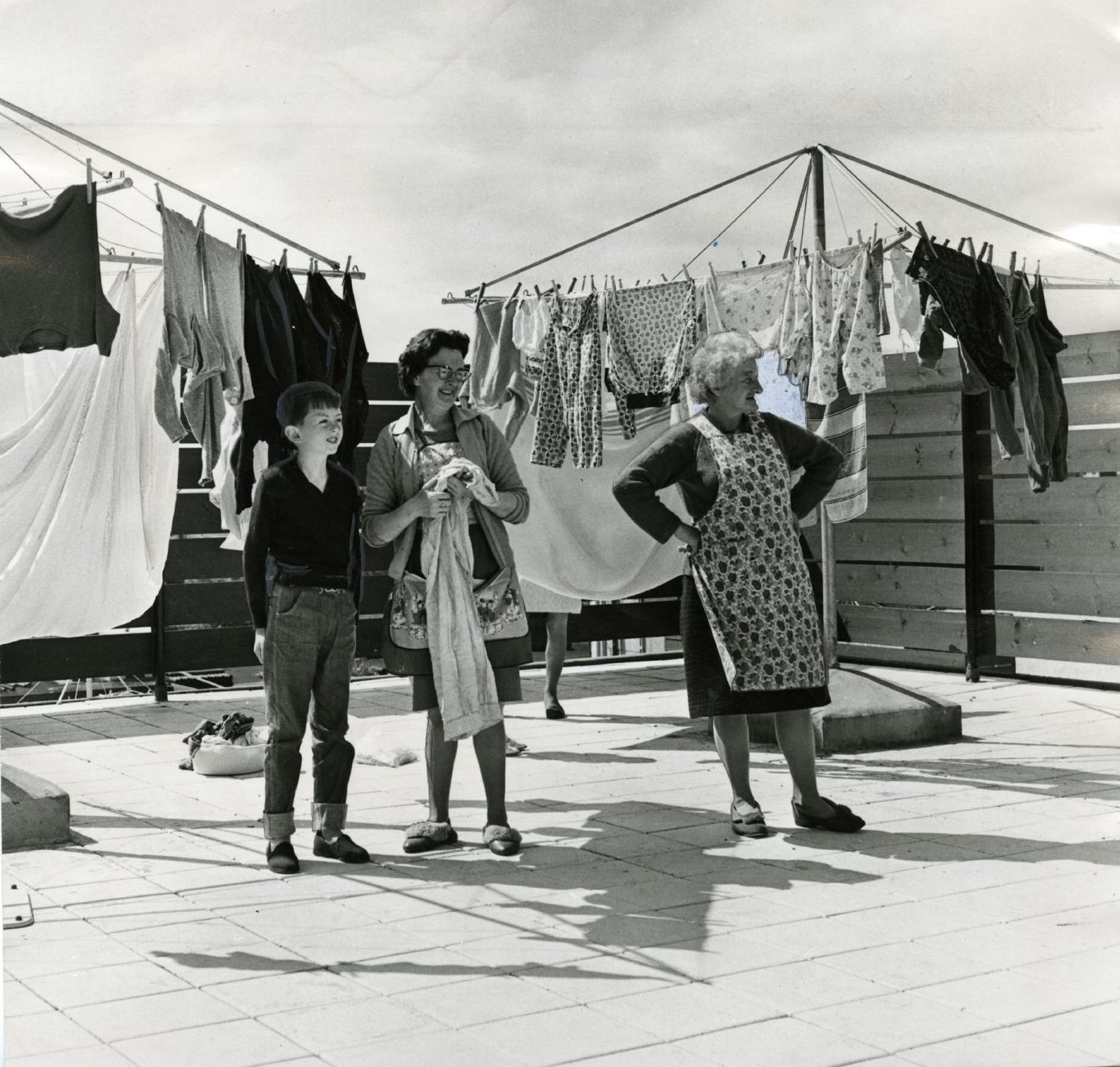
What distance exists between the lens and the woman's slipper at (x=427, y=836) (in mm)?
3746

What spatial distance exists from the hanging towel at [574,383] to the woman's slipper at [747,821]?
7.72 ft

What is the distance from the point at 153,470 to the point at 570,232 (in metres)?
1.99

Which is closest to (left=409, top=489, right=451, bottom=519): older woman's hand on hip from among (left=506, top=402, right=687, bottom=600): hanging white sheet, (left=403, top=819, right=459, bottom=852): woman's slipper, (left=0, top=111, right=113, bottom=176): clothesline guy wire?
(left=403, top=819, right=459, bottom=852): woman's slipper

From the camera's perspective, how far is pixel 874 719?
17.1ft

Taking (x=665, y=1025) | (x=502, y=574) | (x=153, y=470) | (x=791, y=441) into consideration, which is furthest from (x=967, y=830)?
(x=153, y=470)

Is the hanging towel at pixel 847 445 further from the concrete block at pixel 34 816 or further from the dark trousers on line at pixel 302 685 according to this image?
the concrete block at pixel 34 816

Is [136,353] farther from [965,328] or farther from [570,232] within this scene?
[965,328]

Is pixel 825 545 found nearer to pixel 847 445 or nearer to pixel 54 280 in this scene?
pixel 847 445

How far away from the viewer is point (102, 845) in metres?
3.89

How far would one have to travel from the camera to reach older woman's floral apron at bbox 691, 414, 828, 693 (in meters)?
3.79

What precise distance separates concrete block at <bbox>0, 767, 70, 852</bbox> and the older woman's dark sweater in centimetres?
179

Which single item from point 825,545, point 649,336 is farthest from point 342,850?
point 649,336

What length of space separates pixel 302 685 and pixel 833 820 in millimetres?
1498

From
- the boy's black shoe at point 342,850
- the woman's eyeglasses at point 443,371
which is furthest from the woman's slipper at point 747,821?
the woman's eyeglasses at point 443,371
